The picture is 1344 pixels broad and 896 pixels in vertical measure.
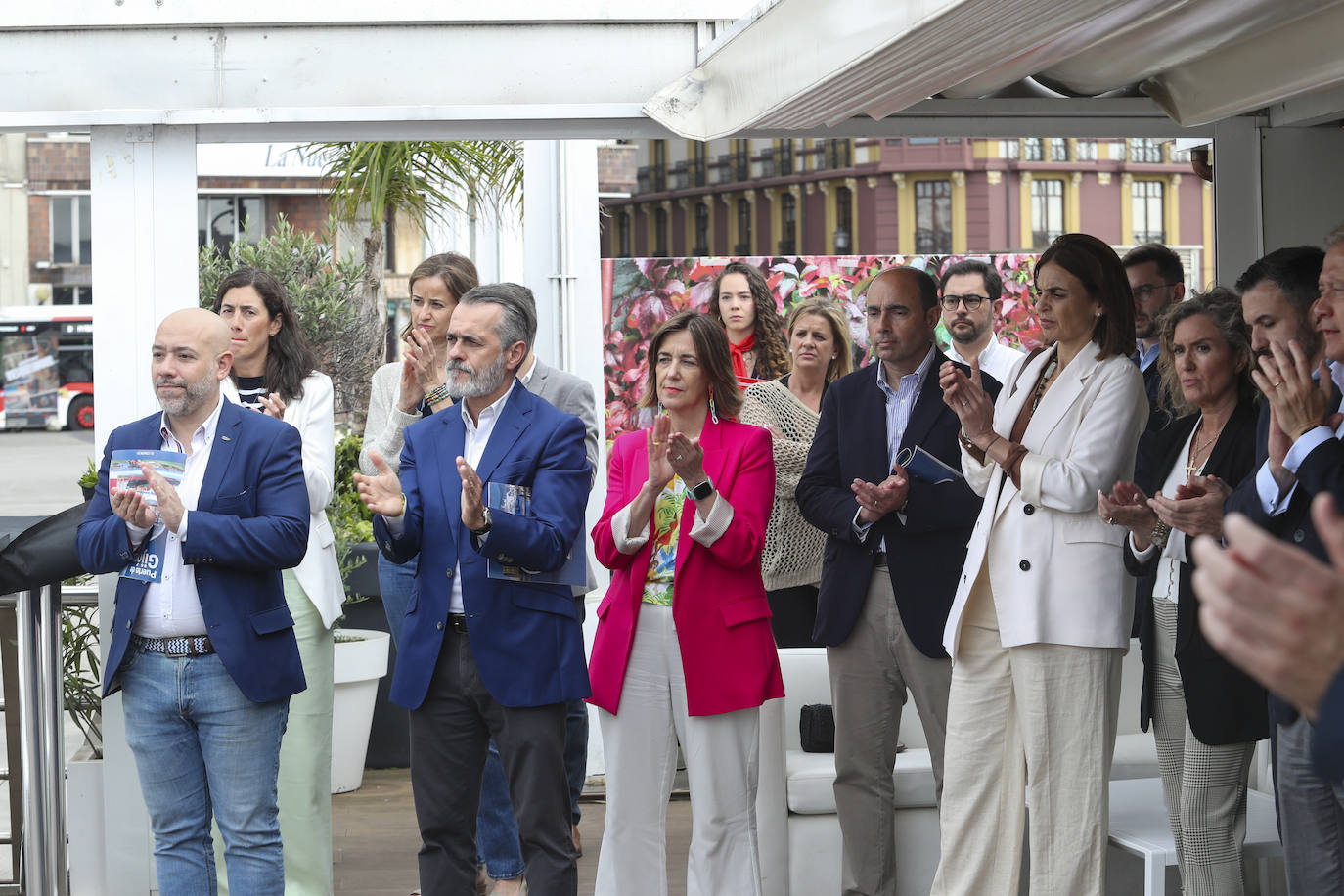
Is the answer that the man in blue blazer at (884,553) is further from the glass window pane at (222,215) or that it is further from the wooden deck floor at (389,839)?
the glass window pane at (222,215)

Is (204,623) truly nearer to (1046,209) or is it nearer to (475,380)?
(475,380)

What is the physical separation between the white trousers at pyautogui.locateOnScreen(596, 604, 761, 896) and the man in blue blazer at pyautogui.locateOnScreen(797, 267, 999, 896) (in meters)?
0.46

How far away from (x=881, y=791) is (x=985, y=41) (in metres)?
2.22

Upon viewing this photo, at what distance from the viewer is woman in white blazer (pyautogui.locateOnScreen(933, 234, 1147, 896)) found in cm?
376

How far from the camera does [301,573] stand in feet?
14.1

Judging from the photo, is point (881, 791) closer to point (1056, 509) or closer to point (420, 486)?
point (1056, 509)

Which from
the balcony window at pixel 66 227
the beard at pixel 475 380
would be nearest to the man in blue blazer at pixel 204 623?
the beard at pixel 475 380

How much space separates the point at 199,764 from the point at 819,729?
77.0 inches

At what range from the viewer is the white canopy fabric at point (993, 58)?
2984 millimetres

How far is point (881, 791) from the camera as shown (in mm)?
4348

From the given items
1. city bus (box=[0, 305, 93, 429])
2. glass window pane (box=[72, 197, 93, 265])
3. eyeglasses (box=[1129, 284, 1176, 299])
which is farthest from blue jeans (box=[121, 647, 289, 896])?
glass window pane (box=[72, 197, 93, 265])

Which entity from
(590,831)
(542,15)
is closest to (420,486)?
(542,15)

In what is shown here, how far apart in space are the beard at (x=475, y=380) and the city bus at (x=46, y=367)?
107 ft

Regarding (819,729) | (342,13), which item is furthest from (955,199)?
(342,13)
